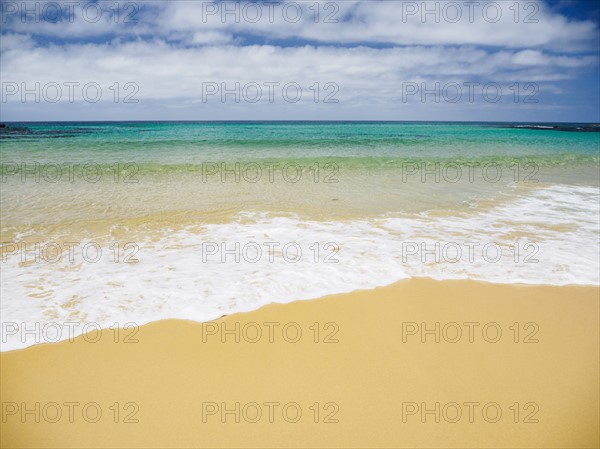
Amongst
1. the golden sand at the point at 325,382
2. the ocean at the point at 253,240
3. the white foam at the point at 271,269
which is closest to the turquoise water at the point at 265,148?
the ocean at the point at 253,240

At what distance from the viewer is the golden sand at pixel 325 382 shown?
88.1 inches

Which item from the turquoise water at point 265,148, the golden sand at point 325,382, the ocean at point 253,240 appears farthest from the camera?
the turquoise water at point 265,148

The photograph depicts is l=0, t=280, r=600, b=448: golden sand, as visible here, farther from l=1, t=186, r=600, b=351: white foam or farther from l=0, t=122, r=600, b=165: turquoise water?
l=0, t=122, r=600, b=165: turquoise water

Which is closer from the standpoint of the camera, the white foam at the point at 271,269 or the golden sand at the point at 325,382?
the golden sand at the point at 325,382

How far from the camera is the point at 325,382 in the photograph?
260 cm

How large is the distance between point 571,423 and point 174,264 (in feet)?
13.1

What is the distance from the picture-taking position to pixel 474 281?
13.4 feet

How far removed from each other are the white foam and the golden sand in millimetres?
369

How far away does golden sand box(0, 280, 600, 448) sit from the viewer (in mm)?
2238

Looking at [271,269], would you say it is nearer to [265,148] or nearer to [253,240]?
[253,240]

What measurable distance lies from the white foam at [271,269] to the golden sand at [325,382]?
37cm

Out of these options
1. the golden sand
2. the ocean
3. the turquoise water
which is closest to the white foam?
the ocean

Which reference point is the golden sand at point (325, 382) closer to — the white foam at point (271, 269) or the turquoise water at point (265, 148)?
the white foam at point (271, 269)

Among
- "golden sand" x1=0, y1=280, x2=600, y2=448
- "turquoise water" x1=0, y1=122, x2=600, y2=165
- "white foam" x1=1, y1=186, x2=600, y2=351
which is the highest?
"turquoise water" x1=0, y1=122, x2=600, y2=165
